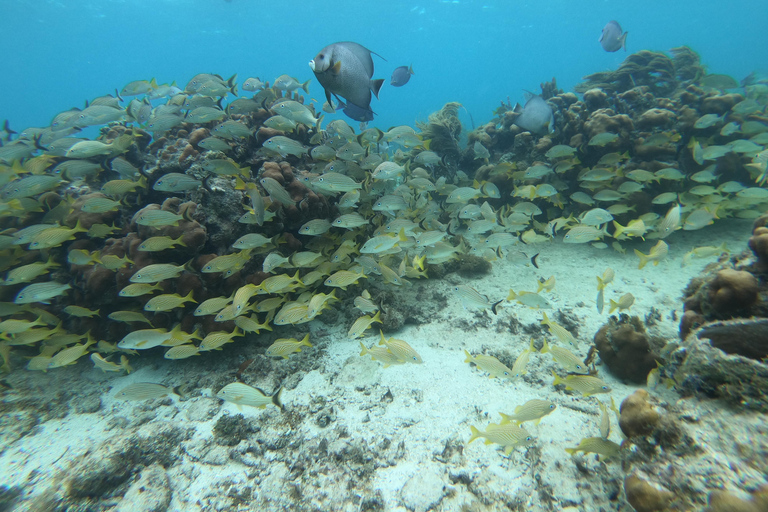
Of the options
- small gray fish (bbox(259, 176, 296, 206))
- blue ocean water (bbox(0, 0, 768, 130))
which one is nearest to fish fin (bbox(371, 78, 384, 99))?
small gray fish (bbox(259, 176, 296, 206))

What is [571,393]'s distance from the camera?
3693 millimetres

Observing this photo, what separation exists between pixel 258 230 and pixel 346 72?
296 centimetres

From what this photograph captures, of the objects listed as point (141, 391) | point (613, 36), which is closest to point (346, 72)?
point (141, 391)

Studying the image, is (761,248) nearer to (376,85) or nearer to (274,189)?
(376,85)

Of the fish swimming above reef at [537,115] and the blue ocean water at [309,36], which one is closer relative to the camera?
the fish swimming above reef at [537,115]

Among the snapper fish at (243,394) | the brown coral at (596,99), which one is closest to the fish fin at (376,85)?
the snapper fish at (243,394)

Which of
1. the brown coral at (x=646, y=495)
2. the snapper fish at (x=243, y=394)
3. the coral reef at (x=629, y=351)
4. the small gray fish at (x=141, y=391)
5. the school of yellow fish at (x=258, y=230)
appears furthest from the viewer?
the school of yellow fish at (x=258, y=230)

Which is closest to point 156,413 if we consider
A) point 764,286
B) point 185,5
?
point 764,286

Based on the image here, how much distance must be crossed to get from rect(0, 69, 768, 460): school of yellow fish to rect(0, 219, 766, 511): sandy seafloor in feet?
1.17

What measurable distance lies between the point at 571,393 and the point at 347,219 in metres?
3.87

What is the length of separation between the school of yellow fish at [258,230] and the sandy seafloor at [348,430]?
0.36 metres

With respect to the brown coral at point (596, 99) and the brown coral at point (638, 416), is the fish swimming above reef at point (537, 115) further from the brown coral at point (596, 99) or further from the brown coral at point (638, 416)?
the brown coral at point (638, 416)

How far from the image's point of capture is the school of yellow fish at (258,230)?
388cm

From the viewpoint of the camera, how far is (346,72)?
3121 millimetres
